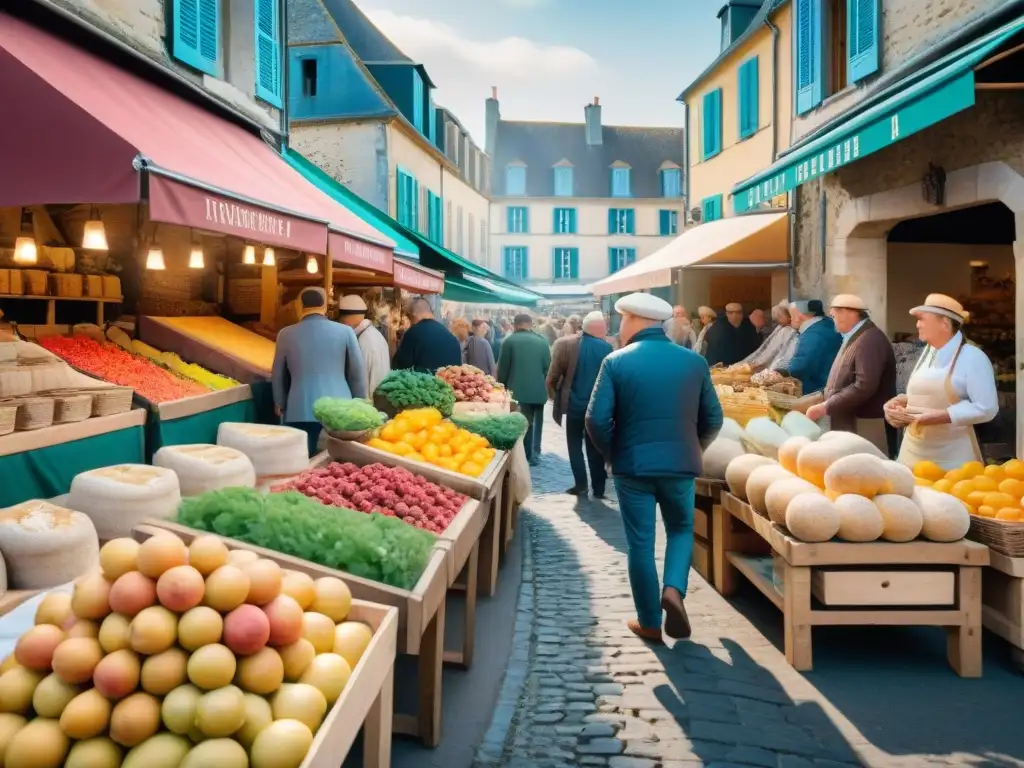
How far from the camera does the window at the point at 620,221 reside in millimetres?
44844

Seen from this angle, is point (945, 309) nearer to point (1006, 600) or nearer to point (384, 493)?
point (1006, 600)

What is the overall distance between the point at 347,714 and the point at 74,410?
3.51 meters

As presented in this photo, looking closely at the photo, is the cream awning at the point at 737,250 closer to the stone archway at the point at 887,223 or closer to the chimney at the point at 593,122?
the stone archway at the point at 887,223

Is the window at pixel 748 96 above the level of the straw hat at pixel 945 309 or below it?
above

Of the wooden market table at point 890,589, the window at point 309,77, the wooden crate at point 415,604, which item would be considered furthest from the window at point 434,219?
the wooden crate at point 415,604

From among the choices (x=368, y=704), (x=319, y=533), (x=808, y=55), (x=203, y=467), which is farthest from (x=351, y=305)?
(x=808, y=55)

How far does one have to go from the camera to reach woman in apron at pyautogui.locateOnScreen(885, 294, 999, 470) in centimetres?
544

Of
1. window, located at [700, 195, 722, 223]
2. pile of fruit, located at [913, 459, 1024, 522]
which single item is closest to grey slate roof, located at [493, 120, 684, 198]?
window, located at [700, 195, 722, 223]

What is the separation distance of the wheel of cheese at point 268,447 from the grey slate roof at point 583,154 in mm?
40339

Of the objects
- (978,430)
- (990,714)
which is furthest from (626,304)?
(978,430)

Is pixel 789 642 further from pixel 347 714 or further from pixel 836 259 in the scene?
pixel 836 259

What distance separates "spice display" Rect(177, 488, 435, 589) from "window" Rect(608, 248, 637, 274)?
1644 inches

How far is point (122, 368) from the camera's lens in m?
Answer: 6.62

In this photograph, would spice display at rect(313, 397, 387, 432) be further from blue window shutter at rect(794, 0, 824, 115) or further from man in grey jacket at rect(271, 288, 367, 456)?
blue window shutter at rect(794, 0, 824, 115)
